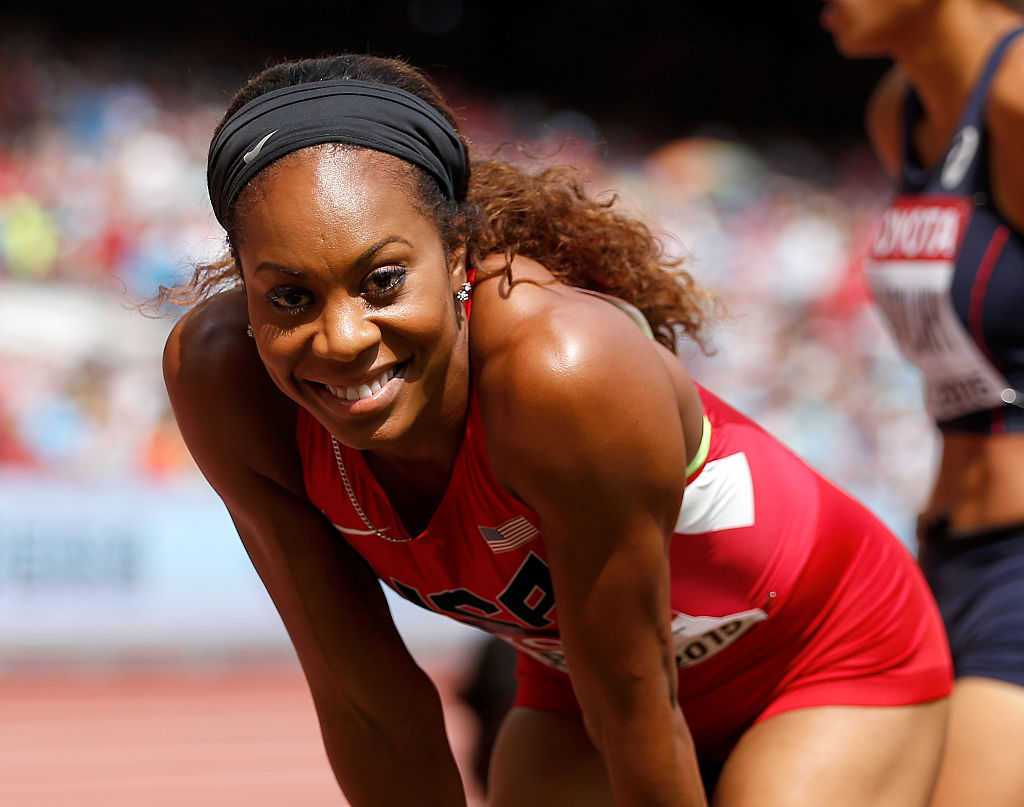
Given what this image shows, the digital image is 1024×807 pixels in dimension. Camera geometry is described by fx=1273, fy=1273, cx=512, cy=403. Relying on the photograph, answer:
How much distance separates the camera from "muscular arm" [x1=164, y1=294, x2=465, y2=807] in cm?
195

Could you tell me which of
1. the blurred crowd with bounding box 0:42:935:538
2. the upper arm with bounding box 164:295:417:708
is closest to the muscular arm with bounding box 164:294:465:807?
the upper arm with bounding box 164:295:417:708

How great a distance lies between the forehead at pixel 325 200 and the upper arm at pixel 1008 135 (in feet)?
4.95

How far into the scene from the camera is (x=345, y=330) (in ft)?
5.17

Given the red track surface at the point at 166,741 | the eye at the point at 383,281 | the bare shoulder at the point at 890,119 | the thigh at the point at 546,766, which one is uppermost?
the bare shoulder at the point at 890,119

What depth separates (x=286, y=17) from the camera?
11.4 metres

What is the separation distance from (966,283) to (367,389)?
1520 millimetres

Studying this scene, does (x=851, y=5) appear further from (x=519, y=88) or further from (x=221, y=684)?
(x=519, y=88)

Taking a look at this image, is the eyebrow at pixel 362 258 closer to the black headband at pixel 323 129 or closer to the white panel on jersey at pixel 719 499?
the black headband at pixel 323 129

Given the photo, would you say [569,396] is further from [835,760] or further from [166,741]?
[166,741]

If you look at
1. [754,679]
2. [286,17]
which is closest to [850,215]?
[286,17]

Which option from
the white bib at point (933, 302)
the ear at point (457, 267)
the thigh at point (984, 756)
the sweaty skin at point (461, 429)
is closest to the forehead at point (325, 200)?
the sweaty skin at point (461, 429)

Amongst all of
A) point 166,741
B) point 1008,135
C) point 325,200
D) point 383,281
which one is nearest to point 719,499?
point 383,281

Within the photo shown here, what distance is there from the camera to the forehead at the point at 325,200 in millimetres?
1542

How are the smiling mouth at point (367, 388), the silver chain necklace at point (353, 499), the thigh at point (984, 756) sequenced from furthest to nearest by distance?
the thigh at point (984, 756)
the silver chain necklace at point (353, 499)
the smiling mouth at point (367, 388)
